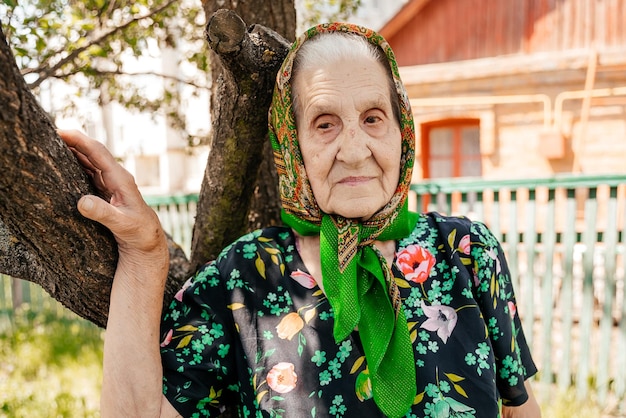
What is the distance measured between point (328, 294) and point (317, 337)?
0.12 metres

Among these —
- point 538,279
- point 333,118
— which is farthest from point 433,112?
point 333,118

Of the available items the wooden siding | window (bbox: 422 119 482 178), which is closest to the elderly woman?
window (bbox: 422 119 482 178)

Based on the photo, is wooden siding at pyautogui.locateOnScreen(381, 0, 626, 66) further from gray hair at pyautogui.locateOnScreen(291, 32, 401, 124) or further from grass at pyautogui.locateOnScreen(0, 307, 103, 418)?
gray hair at pyautogui.locateOnScreen(291, 32, 401, 124)

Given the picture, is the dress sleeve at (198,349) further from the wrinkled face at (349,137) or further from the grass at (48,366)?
the grass at (48,366)

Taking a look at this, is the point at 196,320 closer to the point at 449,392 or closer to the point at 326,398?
the point at 326,398

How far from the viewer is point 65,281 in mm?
1468

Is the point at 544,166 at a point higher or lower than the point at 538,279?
higher

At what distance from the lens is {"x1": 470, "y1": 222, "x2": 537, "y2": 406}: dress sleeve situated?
1.66 meters

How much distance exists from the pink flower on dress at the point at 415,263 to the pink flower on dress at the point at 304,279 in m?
0.26

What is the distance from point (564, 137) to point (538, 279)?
13.9 ft

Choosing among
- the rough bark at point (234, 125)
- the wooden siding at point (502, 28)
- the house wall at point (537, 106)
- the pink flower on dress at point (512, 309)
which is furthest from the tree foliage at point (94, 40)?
the wooden siding at point (502, 28)

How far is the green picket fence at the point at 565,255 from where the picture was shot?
420cm

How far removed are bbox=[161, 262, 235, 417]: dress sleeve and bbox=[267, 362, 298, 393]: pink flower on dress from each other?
13 cm

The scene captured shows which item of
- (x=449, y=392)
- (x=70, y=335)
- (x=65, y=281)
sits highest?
(x=65, y=281)
